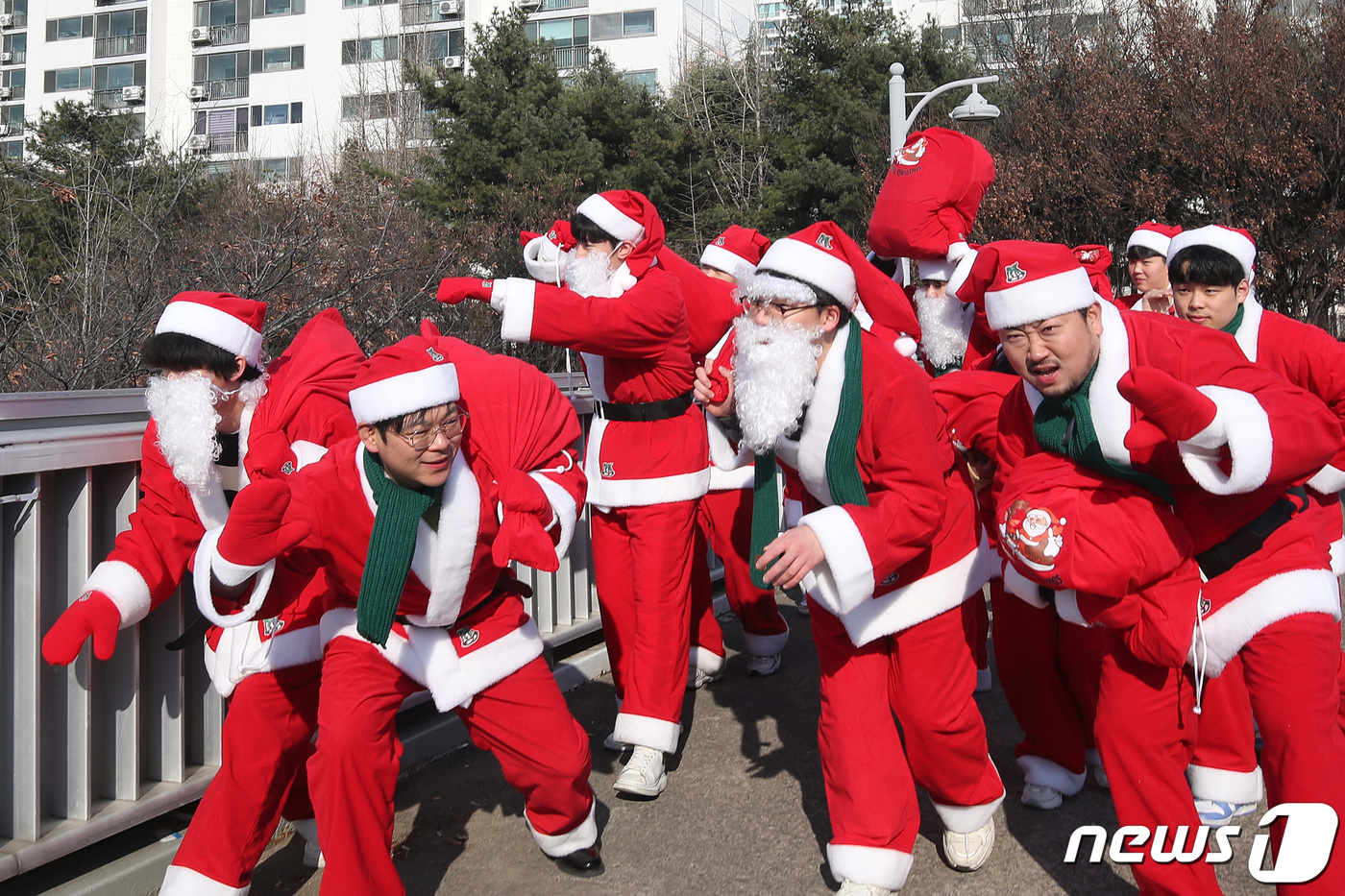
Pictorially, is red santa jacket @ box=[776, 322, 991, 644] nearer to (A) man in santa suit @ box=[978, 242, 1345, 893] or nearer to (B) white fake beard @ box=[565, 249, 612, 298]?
(A) man in santa suit @ box=[978, 242, 1345, 893]

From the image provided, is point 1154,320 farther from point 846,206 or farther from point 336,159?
point 336,159

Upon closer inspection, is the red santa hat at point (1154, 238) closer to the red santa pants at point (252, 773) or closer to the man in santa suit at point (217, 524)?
the man in santa suit at point (217, 524)

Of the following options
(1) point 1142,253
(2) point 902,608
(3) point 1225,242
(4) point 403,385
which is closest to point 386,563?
(4) point 403,385

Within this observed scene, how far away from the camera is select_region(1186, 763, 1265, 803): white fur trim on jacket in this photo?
11.6 ft

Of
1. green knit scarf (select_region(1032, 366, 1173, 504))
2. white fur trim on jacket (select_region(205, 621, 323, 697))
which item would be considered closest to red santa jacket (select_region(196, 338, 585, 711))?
white fur trim on jacket (select_region(205, 621, 323, 697))

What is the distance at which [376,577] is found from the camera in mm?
3188

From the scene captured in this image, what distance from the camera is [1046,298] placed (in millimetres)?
3209

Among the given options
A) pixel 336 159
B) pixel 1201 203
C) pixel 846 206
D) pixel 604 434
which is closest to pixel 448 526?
pixel 604 434

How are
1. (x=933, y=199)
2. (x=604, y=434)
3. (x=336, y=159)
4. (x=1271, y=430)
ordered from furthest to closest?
1. (x=336, y=159)
2. (x=933, y=199)
3. (x=604, y=434)
4. (x=1271, y=430)

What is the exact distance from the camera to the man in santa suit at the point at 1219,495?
2.98 metres

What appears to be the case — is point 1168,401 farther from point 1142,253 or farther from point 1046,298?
point 1142,253

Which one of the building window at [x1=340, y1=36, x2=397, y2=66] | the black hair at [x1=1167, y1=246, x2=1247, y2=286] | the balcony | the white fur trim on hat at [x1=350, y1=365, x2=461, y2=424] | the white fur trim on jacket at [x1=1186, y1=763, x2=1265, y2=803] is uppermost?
the balcony

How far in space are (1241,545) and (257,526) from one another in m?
2.63

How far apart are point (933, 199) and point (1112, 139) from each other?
17.9 m
